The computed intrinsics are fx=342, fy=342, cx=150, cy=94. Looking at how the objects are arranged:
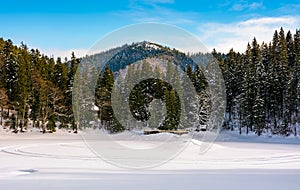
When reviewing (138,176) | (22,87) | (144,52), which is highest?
(22,87)

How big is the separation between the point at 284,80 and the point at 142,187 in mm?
43633

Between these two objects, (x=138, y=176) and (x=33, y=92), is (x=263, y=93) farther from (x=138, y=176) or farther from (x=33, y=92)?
(x=138, y=176)

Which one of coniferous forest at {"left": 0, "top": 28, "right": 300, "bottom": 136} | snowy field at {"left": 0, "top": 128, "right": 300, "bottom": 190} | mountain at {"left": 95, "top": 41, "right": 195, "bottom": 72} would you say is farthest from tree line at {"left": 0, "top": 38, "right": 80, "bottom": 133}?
mountain at {"left": 95, "top": 41, "right": 195, "bottom": 72}

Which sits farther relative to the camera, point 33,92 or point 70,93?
point 70,93

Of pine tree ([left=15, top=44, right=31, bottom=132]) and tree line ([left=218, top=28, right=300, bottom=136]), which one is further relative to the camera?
tree line ([left=218, top=28, right=300, bottom=136])

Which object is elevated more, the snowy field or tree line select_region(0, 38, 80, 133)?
tree line select_region(0, 38, 80, 133)

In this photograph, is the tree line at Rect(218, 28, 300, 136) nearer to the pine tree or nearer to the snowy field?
the pine tree

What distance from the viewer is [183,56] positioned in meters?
11.8

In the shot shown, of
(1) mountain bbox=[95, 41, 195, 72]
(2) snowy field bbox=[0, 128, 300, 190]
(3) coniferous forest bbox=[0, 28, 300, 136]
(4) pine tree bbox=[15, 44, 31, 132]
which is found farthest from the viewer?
(3) coniferous forest bbox=[0, 28, 300, 136]

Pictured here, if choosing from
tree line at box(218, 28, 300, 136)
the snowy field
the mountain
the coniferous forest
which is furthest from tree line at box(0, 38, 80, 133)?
the mountain

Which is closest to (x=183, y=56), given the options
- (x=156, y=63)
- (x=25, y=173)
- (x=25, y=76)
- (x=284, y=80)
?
(x=156, y=63)

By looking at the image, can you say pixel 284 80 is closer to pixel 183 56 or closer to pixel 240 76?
pixel 240 76

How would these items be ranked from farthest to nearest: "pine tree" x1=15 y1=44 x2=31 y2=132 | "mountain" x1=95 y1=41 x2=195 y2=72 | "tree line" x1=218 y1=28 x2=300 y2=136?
"tree line" x1=218 y1=28 x2=300 y2=136 → "pine tree" x1=15 y1=44 x2=31 y2=132 → "mountain" x1=95 y1=41 x2=195 y2=72

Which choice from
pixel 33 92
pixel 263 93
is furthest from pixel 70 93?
pixel 263 93
